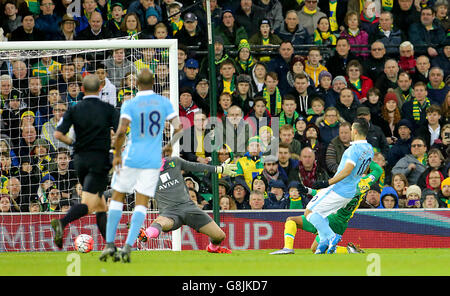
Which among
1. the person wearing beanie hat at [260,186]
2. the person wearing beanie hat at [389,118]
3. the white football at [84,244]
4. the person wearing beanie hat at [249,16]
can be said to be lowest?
the white football at [84,244]

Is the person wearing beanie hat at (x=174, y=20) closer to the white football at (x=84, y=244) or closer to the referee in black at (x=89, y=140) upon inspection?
the white football at (x=84, y=244)

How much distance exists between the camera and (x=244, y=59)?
1670 centimetres

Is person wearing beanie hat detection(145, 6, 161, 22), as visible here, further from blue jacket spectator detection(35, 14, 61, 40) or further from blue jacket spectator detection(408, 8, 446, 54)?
blue jacket spectator detection(408, 8, 446, 54)

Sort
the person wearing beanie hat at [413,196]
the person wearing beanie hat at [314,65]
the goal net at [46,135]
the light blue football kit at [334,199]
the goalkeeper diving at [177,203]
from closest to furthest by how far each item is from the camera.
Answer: the light blue football kit at [334,199] → the goalkeeper diving at [177,203] → the goal net at [46,135] → the person wearing beanie hat at [413,196] → the person wearing beanie hat at [314,65]

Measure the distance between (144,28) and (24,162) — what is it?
413 centimetres

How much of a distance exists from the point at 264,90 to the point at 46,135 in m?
4.33

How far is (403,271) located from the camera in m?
9.09

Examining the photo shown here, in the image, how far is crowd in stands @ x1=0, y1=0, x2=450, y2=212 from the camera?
14789mm

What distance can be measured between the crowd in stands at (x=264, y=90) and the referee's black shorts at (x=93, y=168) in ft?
13.8

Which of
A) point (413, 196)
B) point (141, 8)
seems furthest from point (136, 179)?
point (141, 8)

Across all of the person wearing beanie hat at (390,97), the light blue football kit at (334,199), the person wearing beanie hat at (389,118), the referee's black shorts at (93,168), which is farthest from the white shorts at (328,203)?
the person wearing beanie hat at (390,97)

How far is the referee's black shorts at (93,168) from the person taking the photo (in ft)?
33.0

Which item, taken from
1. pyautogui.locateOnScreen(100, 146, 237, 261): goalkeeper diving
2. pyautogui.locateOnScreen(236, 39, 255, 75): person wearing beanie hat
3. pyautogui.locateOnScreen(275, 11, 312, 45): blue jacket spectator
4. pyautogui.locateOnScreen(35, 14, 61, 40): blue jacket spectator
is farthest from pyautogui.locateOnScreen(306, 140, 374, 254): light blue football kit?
pyautogui.locateOnScreen(35, 14, 61, 40): blue jacket spectator

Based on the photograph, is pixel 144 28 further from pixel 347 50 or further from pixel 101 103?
pixel 101 103
